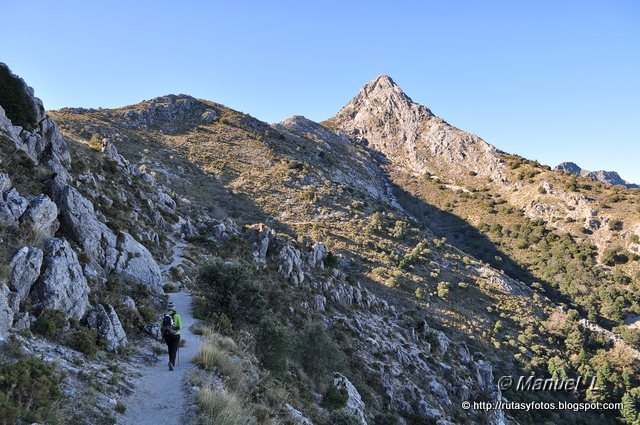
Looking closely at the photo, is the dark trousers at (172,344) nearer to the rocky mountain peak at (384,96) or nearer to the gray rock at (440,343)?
the gray rock at (440,343)

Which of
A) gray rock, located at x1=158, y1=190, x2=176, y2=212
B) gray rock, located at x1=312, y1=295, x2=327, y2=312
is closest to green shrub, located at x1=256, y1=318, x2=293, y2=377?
gray rock, located at x1=312, y1=295, x2=327, y2=312

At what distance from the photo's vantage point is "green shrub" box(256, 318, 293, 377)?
14781 millimetres

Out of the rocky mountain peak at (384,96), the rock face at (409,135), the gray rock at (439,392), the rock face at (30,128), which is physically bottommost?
the gray rock at (439,392)

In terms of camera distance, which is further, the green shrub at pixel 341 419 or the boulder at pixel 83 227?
the boulder at pixel 83 227

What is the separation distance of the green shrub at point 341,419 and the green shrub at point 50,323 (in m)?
9.20

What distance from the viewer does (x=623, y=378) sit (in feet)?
122

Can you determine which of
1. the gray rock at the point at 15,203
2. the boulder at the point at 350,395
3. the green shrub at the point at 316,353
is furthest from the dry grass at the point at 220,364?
the gray rock at the point at 15,203

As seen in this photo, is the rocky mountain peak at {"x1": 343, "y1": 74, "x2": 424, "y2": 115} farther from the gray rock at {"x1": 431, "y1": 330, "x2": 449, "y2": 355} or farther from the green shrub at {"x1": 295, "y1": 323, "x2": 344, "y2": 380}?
the green shrub at {"x1": 295, "y1": 323, "x2": 344, "y2": 380}

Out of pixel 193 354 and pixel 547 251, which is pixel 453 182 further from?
pixel 193 354

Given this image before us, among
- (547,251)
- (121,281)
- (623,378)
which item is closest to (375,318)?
(121,281)

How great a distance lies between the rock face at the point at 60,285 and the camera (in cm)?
1028

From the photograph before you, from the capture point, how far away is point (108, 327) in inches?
445

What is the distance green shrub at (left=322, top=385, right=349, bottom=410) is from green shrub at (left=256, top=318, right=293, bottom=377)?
2464 millimetres

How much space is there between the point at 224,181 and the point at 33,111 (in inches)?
1479
